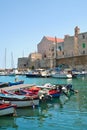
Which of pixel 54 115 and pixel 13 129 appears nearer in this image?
pixel 13 129

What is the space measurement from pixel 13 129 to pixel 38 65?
8523 centimetres

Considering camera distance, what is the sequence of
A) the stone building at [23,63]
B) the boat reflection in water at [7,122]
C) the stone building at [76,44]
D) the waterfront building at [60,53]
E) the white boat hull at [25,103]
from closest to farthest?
the boat reflection in water at [7,122]
the white boat hull at [25,103]
the stone building at [76,44]
the waterfront building at [60,53]
the stone building at [23,63]

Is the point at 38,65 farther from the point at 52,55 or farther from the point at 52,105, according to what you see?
the point at 52,105

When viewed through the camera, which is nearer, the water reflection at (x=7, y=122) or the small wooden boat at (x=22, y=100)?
the water reflection at (x=7, y=122)

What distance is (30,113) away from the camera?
66.8 feet

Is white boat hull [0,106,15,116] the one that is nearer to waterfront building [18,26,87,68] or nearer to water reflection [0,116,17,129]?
water reflection [0,116,17,129]

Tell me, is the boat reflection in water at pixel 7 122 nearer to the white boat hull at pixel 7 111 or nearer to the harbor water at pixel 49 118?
the harbor water at pixel 49 118

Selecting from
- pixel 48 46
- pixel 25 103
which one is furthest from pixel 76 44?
pixel 25 103

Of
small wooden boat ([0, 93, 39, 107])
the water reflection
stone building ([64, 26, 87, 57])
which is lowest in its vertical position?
the water reflection

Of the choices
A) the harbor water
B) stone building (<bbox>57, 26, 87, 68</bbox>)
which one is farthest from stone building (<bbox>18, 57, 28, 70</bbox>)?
the harbor water

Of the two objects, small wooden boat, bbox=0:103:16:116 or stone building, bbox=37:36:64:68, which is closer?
small wooden boat, bbox=0:103:16:116

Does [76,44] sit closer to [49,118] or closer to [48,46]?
[48,46]

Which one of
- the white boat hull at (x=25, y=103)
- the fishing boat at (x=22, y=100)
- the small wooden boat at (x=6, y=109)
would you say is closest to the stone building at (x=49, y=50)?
the fishing boat at (x=22, y=100)

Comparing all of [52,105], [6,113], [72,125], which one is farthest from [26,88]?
[72,125]
